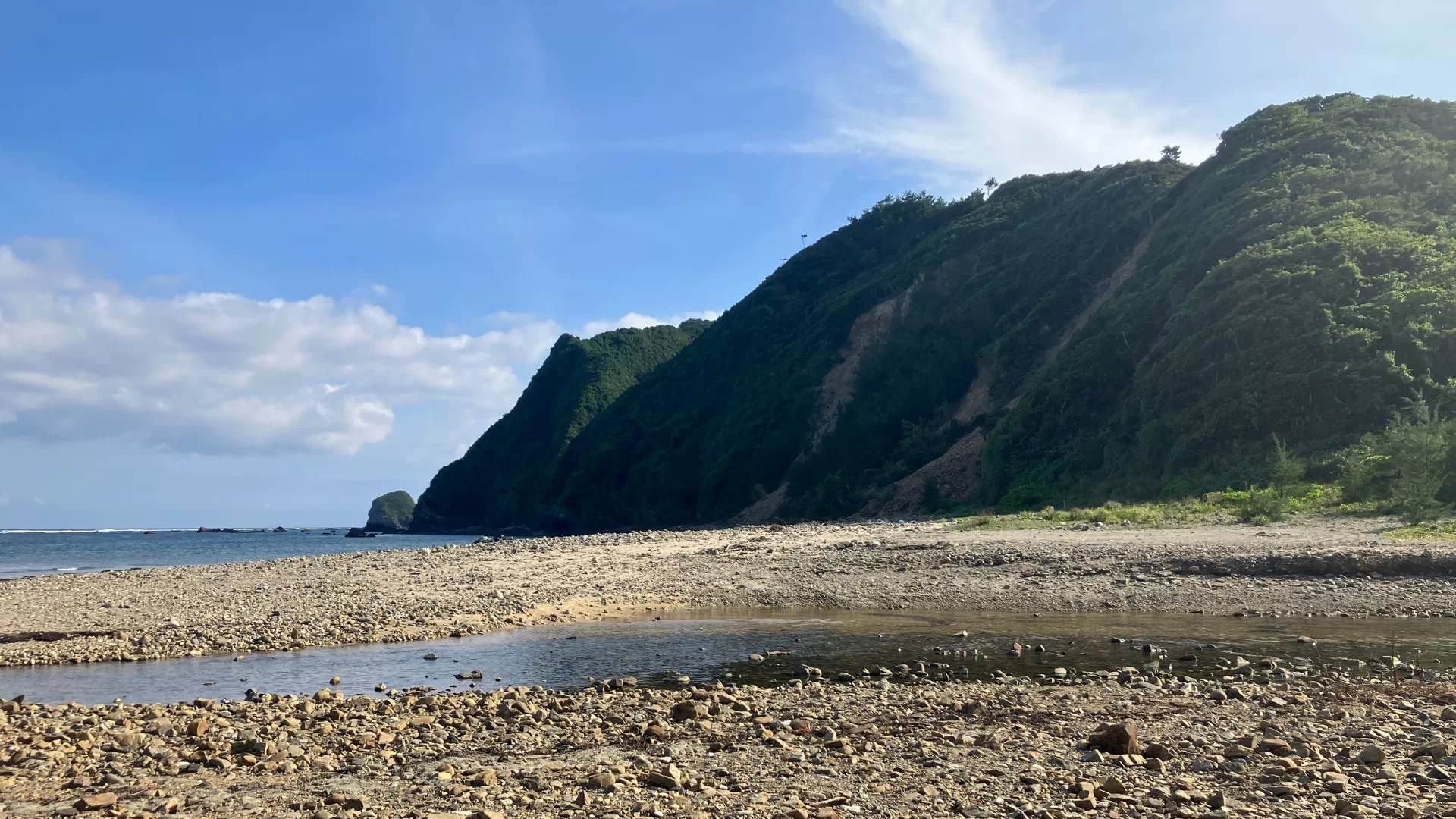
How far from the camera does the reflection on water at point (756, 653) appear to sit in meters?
13.3

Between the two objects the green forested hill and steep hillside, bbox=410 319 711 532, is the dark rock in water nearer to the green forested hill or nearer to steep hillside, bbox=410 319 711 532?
steep hillside, bbox=410 319 711 532

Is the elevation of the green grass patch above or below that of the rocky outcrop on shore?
above

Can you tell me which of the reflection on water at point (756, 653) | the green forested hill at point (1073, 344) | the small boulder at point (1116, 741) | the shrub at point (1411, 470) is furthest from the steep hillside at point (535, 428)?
the small boulder at point (1116, 741)

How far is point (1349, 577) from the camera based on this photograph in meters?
19.3

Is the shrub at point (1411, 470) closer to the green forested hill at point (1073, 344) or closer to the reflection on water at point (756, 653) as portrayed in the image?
the green forested hill at point (1073, 344)

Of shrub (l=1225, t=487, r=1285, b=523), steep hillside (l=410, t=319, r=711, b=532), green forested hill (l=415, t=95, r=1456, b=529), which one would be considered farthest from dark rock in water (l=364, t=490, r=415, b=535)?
shrub (l=1225, t=487, r=1285, b=523)

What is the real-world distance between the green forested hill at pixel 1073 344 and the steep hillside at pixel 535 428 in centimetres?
1362

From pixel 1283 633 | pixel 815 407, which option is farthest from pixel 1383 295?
pixel 815 407

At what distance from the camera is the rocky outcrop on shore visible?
6.93m

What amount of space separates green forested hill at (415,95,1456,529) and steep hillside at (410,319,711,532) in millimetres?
13618

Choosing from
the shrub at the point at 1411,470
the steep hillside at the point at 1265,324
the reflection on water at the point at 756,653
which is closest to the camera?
the reflection on water at the point at 756,653

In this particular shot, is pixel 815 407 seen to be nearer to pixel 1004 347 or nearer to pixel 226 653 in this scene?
pixel 1004 347

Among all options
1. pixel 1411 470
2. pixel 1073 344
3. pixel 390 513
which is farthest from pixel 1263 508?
pixel 390 513

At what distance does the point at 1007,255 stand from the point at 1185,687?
2630 inches
